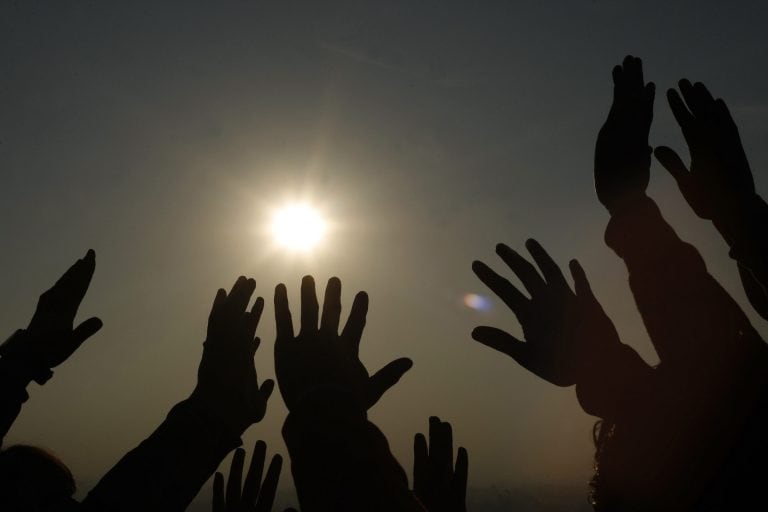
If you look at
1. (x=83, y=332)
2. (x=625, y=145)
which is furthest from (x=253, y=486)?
(x=625, y=145)

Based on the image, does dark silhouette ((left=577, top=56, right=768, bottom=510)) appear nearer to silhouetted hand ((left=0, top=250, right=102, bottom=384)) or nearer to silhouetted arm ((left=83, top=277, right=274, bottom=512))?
silhouetted arm ((left=83, top=277, right=274, bottom=512))

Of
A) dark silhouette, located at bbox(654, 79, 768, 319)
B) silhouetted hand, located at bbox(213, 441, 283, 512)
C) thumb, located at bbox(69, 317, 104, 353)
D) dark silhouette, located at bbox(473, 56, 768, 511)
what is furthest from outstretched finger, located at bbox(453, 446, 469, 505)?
thumb, located at bbox(69, 317, 104, 353)

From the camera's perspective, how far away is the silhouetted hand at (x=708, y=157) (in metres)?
4.22

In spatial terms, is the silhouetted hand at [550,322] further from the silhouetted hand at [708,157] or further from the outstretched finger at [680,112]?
the outstretched finger at [680,112]

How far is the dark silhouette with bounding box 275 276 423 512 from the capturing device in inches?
99.4

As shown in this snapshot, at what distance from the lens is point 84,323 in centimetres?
578

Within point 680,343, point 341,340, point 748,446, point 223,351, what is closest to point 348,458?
point 341,340

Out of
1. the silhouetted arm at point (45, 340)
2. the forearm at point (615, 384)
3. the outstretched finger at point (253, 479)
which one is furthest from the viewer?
the outstretched finger at point (253, 479)

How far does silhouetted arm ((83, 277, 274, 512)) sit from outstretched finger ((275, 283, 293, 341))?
1053 millimetres

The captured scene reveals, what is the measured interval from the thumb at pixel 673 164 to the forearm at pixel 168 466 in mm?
4052

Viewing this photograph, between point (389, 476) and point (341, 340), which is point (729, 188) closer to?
point (341, 340)

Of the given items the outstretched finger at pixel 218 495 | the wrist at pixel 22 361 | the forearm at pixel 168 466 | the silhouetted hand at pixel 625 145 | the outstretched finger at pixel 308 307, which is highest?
the silhouetted hand at pixel 625 145

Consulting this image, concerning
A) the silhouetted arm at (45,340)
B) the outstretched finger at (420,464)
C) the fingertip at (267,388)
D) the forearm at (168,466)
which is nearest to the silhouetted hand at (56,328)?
the silhouetted arm at (45,340)

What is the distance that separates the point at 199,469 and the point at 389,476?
6.82ft
